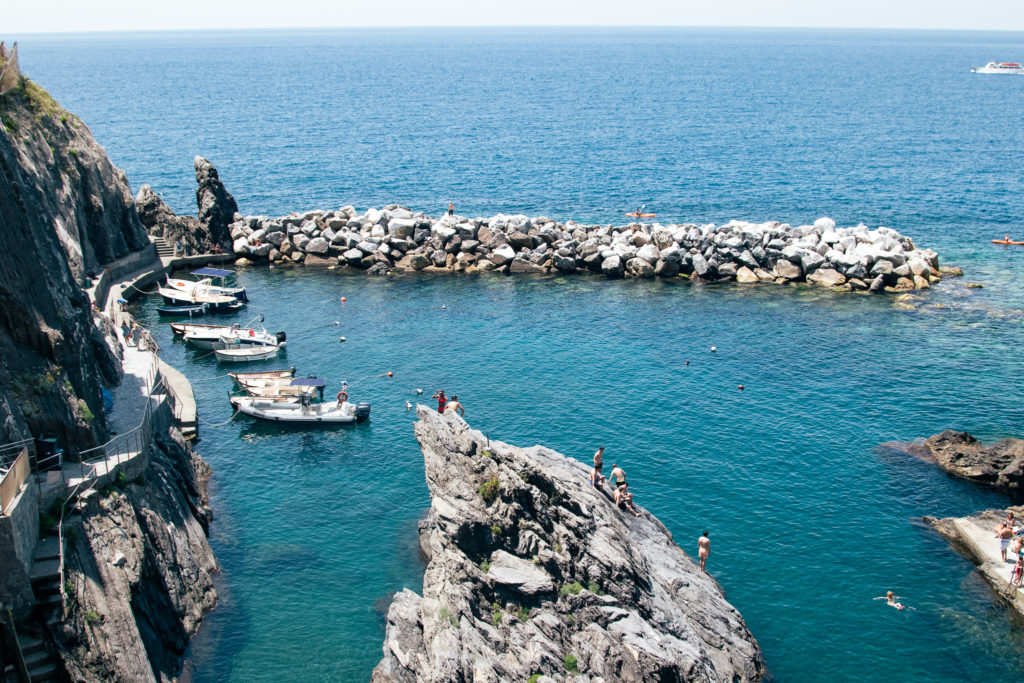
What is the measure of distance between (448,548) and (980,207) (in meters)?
103

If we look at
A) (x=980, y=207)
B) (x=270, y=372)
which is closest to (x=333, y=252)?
(x=270, y=372)

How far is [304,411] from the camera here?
5612 centimetres

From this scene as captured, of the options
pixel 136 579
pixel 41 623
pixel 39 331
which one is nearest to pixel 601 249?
pixel 39 331

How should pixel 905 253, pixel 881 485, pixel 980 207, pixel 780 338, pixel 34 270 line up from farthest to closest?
pixel 980 207
pixel 905 253
pixel 780 338
pixel 881 485
pixel 34 270

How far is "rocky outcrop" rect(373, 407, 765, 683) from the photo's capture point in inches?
1165

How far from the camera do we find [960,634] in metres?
36.5

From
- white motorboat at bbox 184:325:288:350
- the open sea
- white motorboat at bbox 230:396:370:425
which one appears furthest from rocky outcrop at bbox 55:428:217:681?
white motorboat at bbox 184:325:288:350

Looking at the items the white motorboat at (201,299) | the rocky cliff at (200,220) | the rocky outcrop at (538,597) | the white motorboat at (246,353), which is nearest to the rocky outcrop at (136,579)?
the rocky outcrop at (538,597)

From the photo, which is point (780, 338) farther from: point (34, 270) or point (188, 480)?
point (34, 270)

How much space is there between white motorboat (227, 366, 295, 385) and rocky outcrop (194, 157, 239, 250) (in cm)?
3449

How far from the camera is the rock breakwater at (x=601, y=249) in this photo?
271ft

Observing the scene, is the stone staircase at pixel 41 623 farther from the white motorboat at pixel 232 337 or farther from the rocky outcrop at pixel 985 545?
the rocky outcrop at pixel 985 545

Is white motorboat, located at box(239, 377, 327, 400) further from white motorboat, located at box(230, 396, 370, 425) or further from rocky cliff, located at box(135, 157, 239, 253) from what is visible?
rocky cliff, located at box(135, 157, 239, 253)

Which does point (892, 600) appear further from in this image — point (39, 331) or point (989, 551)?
point (39, 331)
